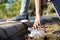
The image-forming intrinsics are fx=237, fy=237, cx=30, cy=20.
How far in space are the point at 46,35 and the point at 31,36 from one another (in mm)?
Result: 161

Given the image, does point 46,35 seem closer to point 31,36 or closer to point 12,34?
point 31,36

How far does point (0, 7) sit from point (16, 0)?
1660 millimetres

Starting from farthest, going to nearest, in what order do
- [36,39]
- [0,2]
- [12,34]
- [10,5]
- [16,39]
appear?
[0,2] < [10,5] < [36,39] < [16,39] < [12,34]

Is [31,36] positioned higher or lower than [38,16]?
lower

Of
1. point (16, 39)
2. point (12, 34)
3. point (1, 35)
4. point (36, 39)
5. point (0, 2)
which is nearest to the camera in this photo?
point (1, 35)

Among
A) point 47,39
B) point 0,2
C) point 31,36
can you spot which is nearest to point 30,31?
point 31,36

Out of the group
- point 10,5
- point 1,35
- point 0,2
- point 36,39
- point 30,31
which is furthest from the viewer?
point 0,2

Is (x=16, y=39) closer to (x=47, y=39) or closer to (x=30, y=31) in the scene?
(x=47, y=39)

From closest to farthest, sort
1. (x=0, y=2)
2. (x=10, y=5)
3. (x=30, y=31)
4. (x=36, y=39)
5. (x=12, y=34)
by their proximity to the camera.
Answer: (x=12, y=34) < (x=36, y=39) < (x=30, y=31) < (x=10, y=5) < (x=0, y=2)

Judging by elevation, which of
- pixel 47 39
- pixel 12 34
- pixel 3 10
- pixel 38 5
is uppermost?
pixel 38 5

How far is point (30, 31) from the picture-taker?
8.71 ft

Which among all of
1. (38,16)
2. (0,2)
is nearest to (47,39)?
(38,16)

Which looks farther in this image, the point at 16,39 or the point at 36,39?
the point at 36,39

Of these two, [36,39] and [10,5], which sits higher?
[36,39]
